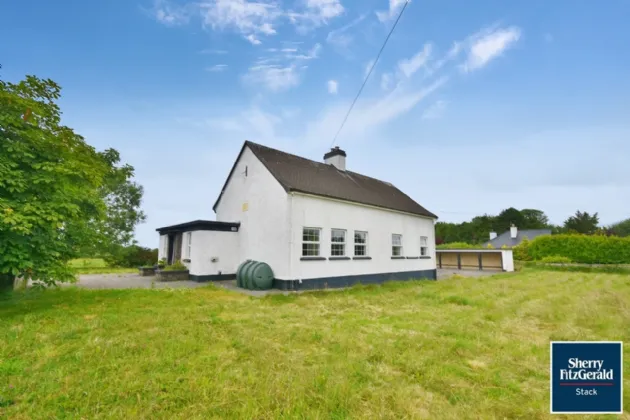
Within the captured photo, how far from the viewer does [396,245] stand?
696 inches

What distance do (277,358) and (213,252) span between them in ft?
36.3

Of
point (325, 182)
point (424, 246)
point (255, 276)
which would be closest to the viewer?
point (255, 276)

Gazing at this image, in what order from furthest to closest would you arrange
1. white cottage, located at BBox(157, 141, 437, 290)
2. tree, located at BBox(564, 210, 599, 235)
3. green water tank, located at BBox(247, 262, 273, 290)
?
tree, located at BBox(564, 210, 599, 235) < white cottage, located at BBox(157, 141, 437, 290) < green water tank, located at BBox(247, 262, 273, 290)

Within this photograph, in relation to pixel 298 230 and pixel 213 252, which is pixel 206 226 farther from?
pixel 298 230

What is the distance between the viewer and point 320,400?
3.32 m

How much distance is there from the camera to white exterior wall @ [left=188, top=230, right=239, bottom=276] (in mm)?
14211

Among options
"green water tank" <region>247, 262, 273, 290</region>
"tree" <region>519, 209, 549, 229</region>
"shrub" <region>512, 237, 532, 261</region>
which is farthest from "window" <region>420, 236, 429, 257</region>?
"tree" <region>519, 209, 549, 229</region>

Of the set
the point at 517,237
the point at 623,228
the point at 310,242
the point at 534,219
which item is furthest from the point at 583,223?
the point at 310,242

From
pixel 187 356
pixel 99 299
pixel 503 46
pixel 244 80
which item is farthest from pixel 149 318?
pixel 503 46

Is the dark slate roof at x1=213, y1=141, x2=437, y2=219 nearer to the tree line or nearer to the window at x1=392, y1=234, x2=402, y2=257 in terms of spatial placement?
the window at x1=392, y1=234, x2=402, y2=257

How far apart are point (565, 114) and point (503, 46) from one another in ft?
14.3

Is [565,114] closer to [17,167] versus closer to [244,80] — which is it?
[244,80]

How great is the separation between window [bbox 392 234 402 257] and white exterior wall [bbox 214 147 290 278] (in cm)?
824

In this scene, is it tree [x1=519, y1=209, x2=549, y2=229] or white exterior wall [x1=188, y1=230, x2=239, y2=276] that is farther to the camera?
tree [x1=519, y1=209, x2=549, y2=229]
